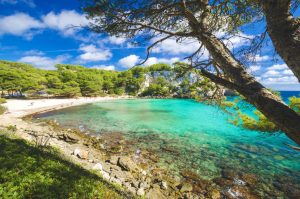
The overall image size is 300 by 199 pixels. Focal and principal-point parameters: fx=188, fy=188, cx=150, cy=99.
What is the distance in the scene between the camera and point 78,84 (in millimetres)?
55250

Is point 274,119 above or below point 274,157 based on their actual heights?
above

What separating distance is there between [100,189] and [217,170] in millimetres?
6782

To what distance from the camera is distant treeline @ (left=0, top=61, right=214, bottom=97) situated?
132ft

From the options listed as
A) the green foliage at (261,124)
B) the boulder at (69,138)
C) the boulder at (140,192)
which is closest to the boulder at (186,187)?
the boulder at (140,192)

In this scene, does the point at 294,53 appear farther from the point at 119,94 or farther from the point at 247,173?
the point at 119,94

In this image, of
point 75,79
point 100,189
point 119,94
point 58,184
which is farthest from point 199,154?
point 119,94

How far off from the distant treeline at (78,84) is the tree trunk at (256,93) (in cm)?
120

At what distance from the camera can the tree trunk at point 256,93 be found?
1.77 meters

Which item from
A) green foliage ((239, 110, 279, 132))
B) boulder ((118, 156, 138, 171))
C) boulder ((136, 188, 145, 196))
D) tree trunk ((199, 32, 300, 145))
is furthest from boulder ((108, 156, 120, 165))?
tree trunk ((199, 32, 300, 145))

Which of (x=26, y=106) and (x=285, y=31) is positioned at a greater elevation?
(x=285, y=31)

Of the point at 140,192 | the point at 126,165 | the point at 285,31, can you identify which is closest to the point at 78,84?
the point at 126,165

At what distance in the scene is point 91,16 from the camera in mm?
4113

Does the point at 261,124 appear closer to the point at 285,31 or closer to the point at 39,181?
the point at 285,31

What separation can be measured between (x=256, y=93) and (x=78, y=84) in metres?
57.8
